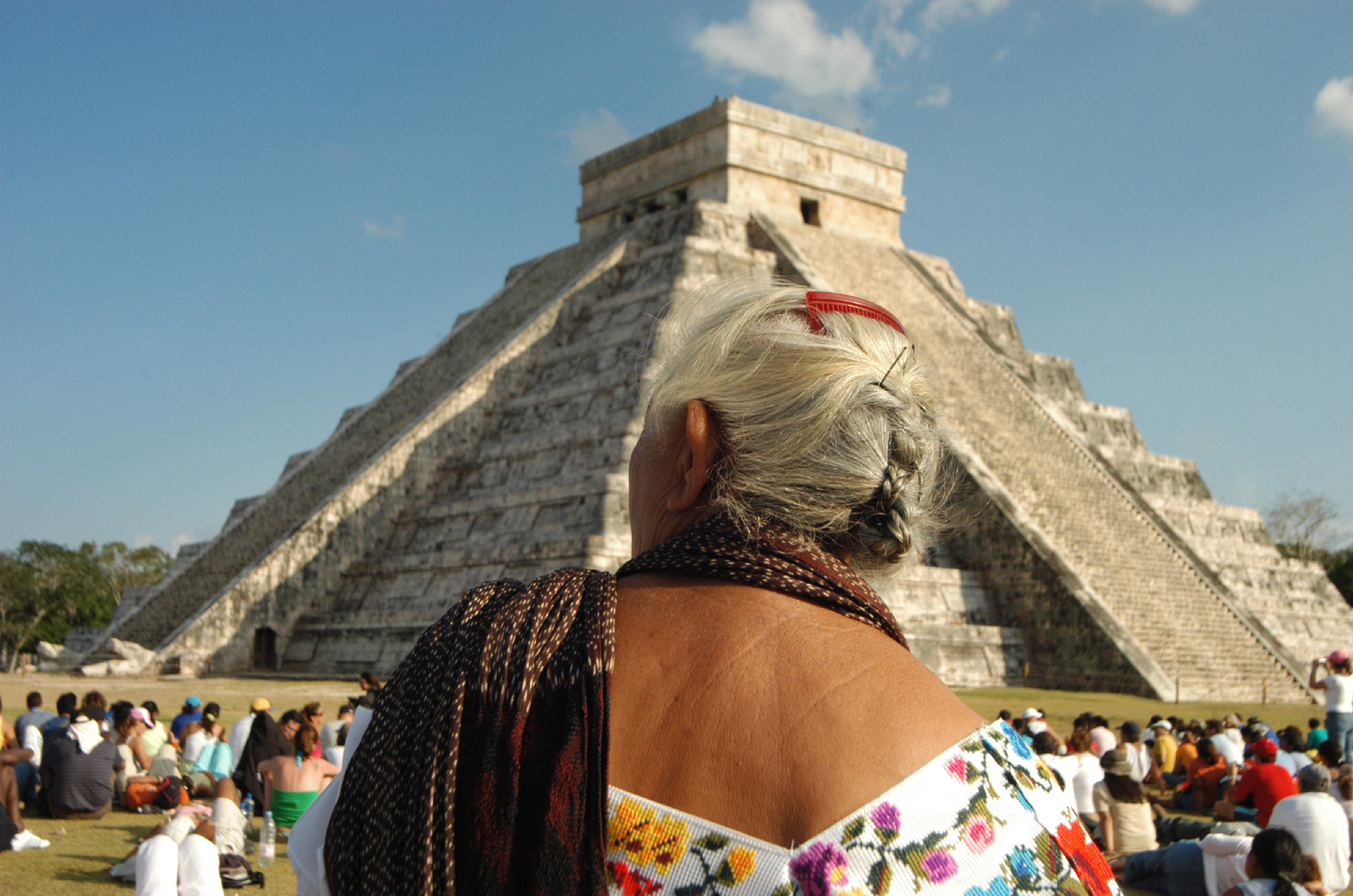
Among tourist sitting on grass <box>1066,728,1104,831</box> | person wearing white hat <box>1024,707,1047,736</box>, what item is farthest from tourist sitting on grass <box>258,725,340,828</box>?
tourist sitting on grass <box>1066,728,1104,831</box>

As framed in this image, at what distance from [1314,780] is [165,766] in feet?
25.8

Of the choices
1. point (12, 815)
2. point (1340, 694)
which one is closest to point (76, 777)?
point (12, 815)

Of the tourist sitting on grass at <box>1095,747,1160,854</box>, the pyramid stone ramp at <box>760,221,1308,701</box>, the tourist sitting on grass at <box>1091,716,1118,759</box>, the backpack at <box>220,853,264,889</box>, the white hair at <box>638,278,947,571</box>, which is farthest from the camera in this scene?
the pyramid stone ramp at <box>760,221,1308,701</box>

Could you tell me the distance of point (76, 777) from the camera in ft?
26.0

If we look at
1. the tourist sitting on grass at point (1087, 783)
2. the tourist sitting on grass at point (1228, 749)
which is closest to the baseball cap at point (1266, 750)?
the tourist sitting on grass at point (1087, 783)

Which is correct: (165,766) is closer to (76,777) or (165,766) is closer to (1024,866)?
(76,777)

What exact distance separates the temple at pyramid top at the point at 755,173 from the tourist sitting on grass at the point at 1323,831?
60.8ft

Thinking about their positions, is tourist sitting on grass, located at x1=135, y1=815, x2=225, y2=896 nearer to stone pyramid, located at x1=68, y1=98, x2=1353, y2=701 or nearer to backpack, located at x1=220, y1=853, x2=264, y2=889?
backpack, located at x1=220, y1=853, x2=264, y2=889

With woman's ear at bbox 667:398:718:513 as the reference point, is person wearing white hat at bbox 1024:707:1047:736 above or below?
below

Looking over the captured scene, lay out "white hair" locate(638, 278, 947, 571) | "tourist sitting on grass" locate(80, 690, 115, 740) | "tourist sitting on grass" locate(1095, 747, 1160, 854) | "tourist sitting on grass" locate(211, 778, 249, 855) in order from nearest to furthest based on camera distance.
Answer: "white hair" locate(638, 278, 947, 571)
"tourist sitting on grass" locate(211, 778, 249, 855)
"tourist sitting on grass" locate(1095, 747, 1160, 854)
"tourist sitting on grass" locate(80, 690, 115, 740)

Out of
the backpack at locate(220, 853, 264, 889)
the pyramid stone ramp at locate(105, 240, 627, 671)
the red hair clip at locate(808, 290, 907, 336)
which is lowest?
the backpack at locate(220, 853, 264, 889)

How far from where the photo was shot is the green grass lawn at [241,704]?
25.0 feet

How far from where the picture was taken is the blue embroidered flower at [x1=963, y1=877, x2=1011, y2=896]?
3.84ft

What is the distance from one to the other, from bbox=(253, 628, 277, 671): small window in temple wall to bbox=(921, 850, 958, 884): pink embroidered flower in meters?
17.4
